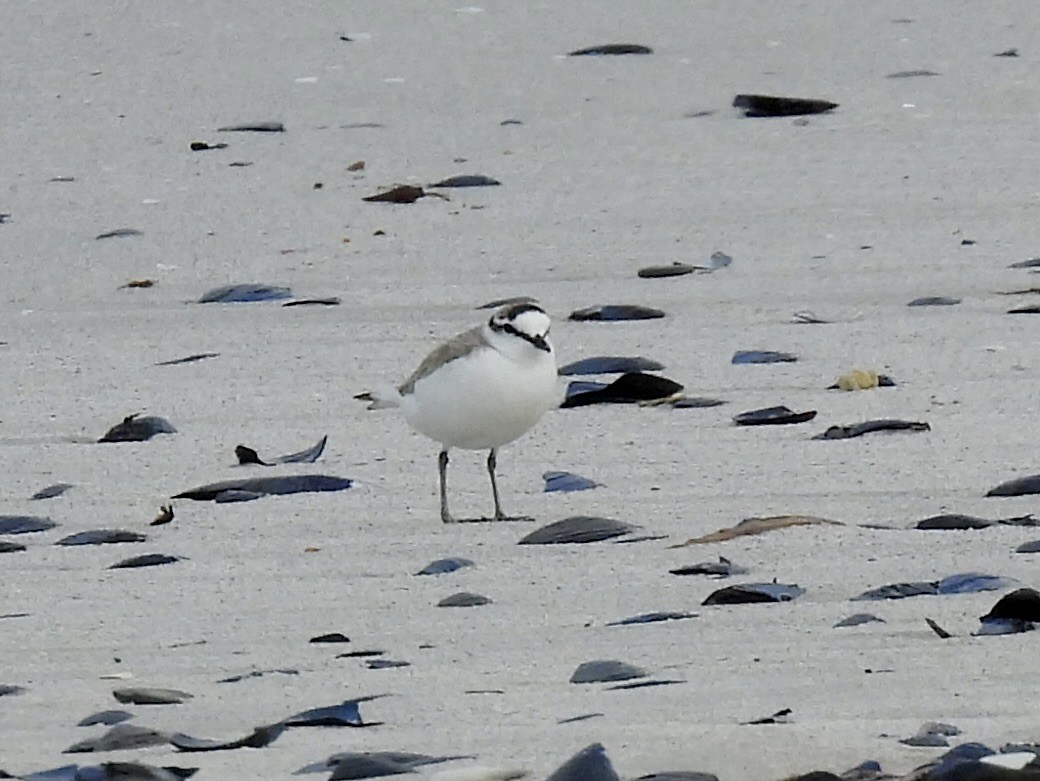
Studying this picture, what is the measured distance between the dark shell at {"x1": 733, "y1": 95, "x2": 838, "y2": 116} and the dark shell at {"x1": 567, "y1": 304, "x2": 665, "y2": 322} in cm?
253

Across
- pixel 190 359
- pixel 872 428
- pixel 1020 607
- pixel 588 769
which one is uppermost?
pixel 588 769

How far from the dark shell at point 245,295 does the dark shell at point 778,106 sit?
2557mm

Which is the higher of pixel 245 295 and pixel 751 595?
pixel 751 595

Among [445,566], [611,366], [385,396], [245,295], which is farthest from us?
[245,295]

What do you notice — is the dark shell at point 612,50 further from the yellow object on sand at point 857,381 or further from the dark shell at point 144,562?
the dark shell at point 144,562

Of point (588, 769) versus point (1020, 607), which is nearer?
point (588, 769)

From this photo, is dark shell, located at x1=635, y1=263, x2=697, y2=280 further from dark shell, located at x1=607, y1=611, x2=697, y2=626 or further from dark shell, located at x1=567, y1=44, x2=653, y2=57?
dark shell, located at x1=607, y1=611, x2=697, y2=626

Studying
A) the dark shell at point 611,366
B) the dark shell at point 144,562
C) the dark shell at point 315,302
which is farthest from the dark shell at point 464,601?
the dark shell at point 315,302

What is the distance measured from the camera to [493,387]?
5.51m

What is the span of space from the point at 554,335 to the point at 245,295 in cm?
112

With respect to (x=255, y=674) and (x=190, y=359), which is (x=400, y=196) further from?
(x=255, y=674)

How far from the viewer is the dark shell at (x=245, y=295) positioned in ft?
25.3

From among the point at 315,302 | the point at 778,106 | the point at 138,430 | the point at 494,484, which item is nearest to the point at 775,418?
the point at 494,484

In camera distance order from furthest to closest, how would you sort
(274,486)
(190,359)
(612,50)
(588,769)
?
(612,50)
(190,359)
(274,486)
(588,769)
